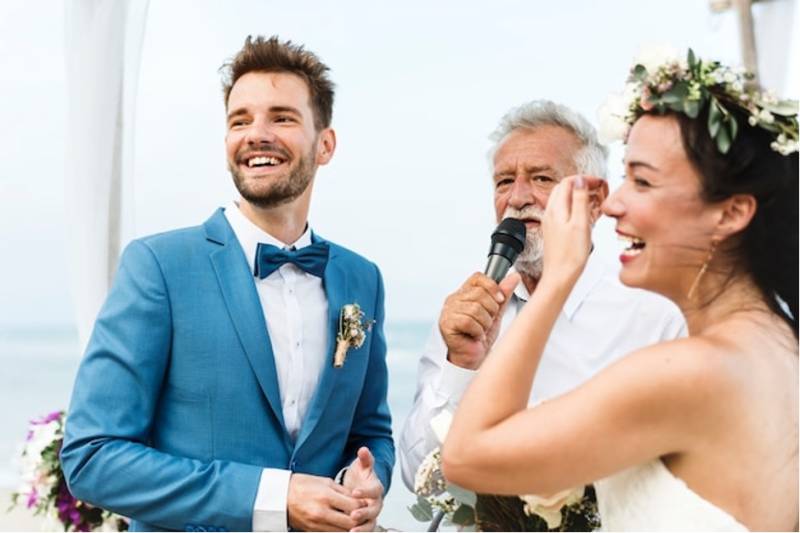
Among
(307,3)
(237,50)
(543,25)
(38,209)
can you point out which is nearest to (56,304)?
(38,209)

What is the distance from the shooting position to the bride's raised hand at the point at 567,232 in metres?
1.71

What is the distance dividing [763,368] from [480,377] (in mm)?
437

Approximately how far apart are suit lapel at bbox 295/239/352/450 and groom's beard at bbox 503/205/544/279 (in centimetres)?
51

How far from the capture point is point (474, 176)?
71.3ft

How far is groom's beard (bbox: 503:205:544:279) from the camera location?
2.81 metres

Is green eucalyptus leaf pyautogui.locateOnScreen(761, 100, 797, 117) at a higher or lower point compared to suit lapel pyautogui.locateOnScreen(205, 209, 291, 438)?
higher

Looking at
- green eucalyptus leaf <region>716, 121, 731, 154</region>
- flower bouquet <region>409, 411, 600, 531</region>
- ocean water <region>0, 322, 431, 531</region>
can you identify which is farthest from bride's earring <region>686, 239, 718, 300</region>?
ocean water <region>0, 322, 431, 531</region>

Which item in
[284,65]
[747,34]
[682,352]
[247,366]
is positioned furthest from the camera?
[747,34]

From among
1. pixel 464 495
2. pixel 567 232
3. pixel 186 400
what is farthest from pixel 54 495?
pixel 567 232

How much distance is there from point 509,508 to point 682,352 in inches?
23.0

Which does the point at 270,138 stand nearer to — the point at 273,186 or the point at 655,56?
the point at 273,186

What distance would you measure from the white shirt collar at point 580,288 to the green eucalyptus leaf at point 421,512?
68cm

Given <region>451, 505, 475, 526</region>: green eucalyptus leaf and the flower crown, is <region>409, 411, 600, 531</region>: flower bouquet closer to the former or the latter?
<region>451, 505, 475, 526</region>: green eucalyptus leaf

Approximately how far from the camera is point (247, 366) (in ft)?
7.68
